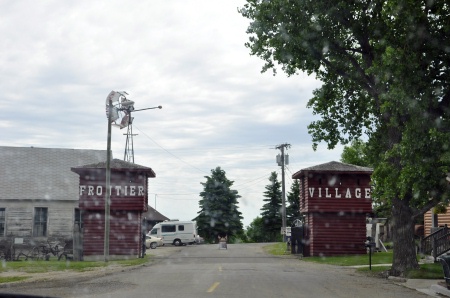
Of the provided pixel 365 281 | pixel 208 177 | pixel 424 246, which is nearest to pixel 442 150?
pixel 365 281

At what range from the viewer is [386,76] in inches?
739

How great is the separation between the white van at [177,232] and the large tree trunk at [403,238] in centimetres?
4199

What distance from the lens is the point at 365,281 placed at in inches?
805

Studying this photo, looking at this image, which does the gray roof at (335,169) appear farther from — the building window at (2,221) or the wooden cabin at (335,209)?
the building window at (2,221)

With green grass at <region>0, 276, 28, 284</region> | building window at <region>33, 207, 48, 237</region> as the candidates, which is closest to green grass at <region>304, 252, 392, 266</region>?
green grass at <region>0, 276, 28, 284</region>

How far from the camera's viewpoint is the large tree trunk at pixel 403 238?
22.5 metres

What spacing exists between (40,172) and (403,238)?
104ft

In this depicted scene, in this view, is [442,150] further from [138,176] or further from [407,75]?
[138,176]

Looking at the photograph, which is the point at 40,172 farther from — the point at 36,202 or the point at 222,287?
the point at 222,287

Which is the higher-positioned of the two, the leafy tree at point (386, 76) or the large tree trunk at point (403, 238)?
the leafy tree at point (386, 76)

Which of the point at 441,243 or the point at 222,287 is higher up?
the point at 441,243

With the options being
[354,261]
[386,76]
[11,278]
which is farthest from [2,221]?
[386,76]

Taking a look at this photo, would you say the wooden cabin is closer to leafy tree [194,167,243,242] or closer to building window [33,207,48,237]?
building window [33,207,48,237]

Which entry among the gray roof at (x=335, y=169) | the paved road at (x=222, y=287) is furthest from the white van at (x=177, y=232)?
the paved road at (x=222, y=287)
